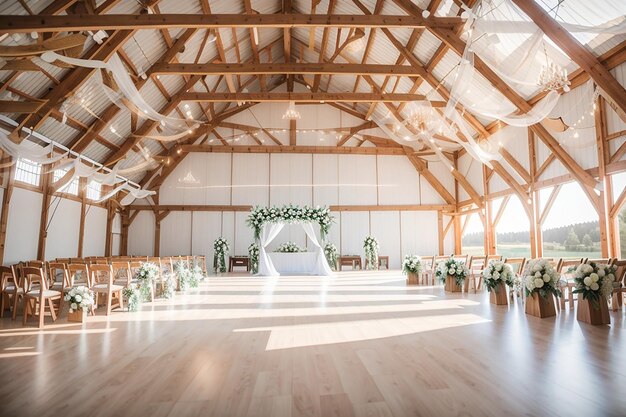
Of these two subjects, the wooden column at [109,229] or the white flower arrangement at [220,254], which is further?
the white flower arrangement at [220,254]

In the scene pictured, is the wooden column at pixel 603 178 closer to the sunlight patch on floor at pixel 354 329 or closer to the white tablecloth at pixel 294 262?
the sunlight patch on floor at pixel 354 329

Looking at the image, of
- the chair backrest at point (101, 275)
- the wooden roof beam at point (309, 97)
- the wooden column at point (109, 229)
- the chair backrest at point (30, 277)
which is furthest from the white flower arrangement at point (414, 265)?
the wooden column at point (109, 229)

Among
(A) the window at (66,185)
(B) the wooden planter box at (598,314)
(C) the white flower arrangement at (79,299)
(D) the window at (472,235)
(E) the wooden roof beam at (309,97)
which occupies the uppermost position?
(E) the wooden roof beam at (309,97)

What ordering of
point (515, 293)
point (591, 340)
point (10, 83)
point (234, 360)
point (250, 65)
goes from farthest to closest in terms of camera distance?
point (250, 65)
point (10, 83)
point (515, 293)
point (591, 340)
point (234, 360)

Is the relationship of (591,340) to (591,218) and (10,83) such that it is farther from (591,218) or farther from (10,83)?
(10,83)

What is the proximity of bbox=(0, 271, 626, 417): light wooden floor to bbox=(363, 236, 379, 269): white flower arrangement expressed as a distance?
29.3ft

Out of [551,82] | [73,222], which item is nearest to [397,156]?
[551,82]

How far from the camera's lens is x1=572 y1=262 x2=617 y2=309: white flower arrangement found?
4383mm

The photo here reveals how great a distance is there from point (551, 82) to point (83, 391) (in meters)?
6.62

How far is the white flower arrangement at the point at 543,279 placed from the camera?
4.80 m

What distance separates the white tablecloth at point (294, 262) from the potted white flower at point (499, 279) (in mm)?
6788

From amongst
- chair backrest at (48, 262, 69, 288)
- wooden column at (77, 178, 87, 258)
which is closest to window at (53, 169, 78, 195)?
wooden column at (77, 178, 87, 258)

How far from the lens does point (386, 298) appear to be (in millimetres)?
6773

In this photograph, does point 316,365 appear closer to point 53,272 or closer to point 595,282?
point 595,282
